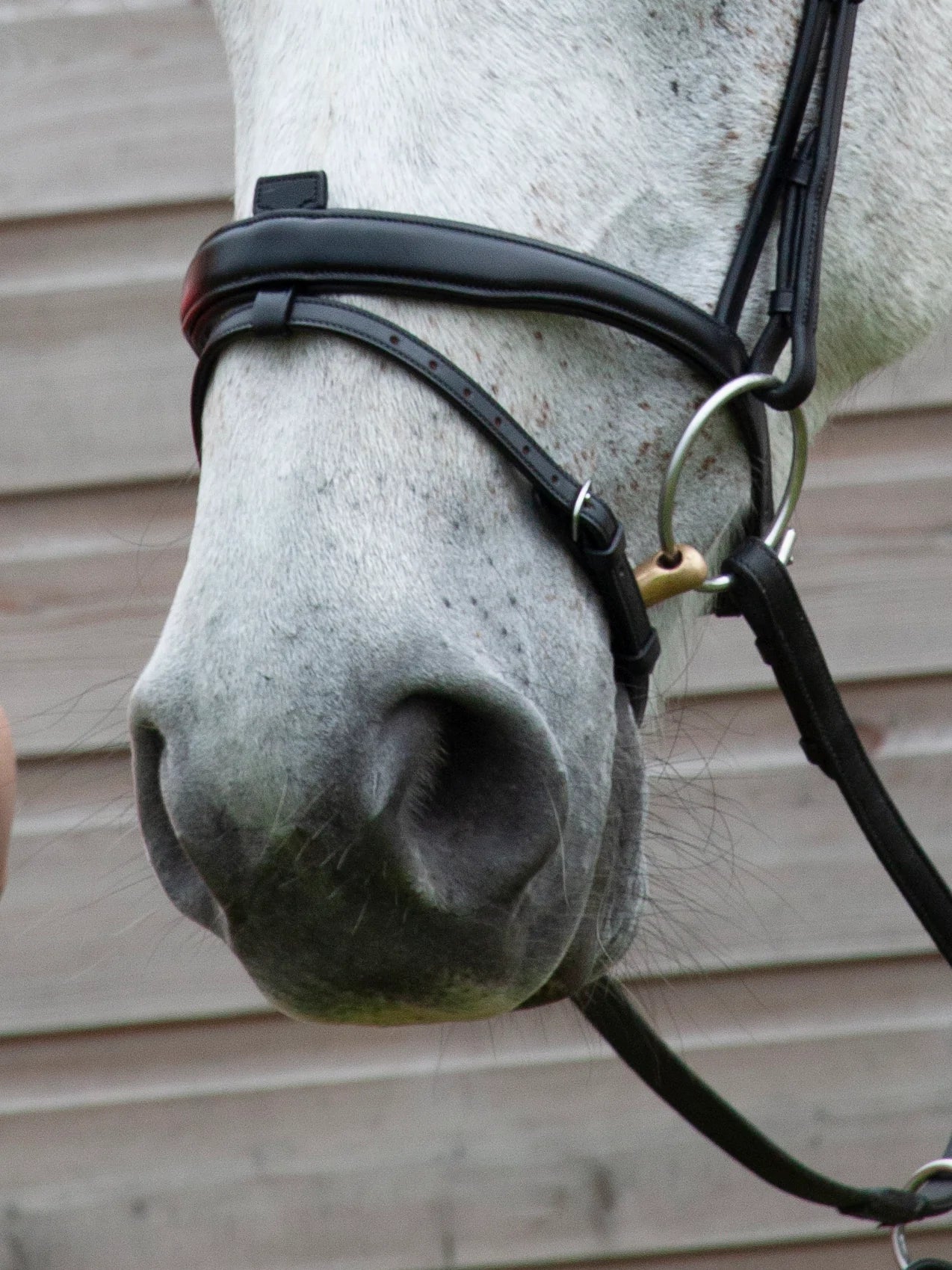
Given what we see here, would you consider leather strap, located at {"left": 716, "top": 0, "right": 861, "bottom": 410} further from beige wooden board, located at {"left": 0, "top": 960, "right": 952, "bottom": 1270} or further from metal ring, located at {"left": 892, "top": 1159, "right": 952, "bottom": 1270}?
beige wooden board, located at {"left": 0, "top": 960, "right": 952, "bottom": 1270}

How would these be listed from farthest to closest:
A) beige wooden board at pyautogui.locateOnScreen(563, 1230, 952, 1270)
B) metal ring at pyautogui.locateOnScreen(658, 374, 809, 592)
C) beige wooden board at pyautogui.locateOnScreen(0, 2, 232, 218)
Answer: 1. beige wooden board at pyautogui.locateOnScreen(563, 1230, 952, 1270)
2. beige wooden board at pyautogui.locateOnScreen(0, 2, 232, 218)
3. metal ring at pyautogui.locateOnScreen(658, 374, 809, 592)

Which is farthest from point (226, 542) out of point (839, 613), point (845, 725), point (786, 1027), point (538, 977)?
point (786, 1027)

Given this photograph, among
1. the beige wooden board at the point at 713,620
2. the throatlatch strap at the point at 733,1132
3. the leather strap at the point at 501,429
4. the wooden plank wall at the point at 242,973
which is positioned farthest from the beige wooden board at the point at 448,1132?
the leather strap at the point at 501,429

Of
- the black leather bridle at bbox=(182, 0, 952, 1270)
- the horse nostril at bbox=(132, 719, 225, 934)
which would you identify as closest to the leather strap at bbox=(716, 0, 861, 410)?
the black leather bridle at bbox=(182, 0, 952, 1270)

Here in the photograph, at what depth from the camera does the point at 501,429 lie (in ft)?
2.07

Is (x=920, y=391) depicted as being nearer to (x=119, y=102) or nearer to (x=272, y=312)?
(x=119, y=102)

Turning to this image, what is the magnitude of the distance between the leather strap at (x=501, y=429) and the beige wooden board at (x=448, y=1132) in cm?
104

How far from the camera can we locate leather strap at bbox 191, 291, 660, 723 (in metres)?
0.62

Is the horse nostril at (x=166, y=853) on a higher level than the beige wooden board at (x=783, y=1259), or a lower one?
higher

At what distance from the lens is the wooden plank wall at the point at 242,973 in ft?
5.09

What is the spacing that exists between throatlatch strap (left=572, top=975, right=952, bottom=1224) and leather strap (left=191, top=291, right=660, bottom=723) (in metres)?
0.36

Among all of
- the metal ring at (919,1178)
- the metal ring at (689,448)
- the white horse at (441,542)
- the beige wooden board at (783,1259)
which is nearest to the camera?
the white horse at (441,542)

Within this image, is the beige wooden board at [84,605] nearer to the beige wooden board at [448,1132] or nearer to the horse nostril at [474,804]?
the beige wooden board at [448,1132]

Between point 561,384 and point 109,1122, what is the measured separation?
1318mm
